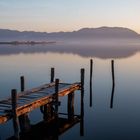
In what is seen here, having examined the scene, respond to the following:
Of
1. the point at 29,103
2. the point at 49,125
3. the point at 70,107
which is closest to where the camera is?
the point at 29,103

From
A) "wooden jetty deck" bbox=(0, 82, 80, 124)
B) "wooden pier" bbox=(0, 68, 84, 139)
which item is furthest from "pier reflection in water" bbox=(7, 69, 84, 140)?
"wooden jetty deck" bbox=(0, 82, 80, 124)

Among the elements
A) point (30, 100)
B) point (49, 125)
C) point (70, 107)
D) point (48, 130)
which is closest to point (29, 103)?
point (30, 100)

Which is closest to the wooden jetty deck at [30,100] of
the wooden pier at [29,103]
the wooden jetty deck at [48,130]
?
the wooden pier at [29,103]

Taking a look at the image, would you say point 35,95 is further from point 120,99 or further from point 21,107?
point 120,99

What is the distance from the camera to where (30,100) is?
1622 centimetres

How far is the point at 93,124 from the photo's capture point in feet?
67.6

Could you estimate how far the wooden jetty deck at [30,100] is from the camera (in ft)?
46.6

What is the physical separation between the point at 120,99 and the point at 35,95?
1254 cm

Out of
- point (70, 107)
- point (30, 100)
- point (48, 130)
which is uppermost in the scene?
Answer: point (30, 100)

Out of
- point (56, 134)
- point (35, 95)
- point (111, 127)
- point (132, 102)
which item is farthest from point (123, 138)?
point (132, 102)

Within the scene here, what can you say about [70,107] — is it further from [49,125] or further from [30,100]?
[30,100]

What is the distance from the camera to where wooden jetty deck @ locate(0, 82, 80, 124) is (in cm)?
1420

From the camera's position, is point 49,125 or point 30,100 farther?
point 49,125

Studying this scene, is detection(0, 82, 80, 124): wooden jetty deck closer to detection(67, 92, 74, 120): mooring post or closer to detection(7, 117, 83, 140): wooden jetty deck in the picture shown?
detection(67, 92, 74, 120): mooring post
